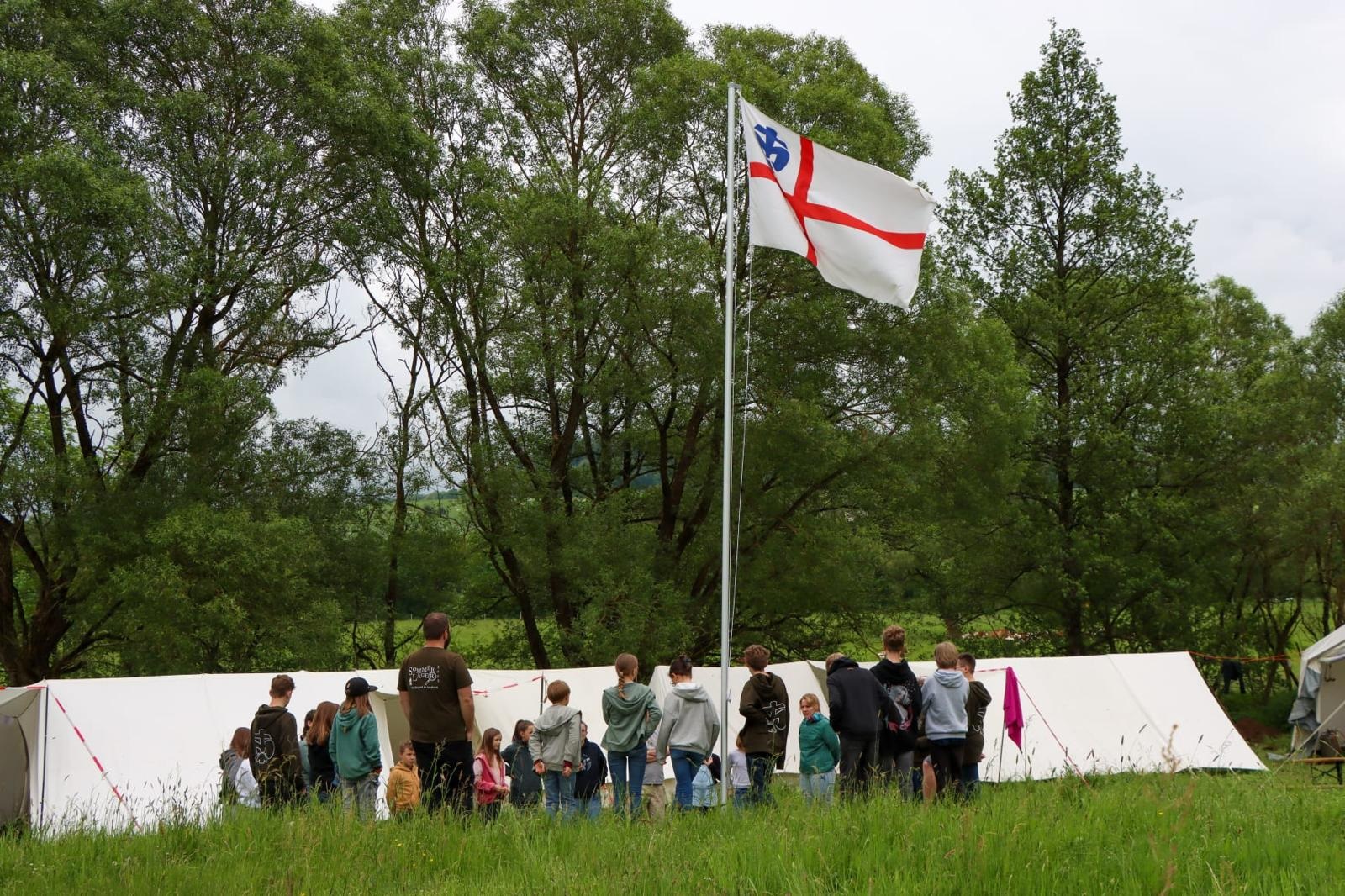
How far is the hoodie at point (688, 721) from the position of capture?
7648mm

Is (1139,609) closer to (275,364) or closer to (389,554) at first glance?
(389,554)

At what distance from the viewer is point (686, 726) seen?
770 cm

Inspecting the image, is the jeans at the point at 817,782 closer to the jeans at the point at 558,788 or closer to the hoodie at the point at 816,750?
the hoodie at the point at 816,750

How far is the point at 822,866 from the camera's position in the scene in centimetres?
421

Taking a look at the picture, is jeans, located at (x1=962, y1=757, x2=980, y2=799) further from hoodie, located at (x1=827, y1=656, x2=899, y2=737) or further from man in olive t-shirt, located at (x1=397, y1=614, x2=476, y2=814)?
man in olive t-shirt, located at (x1=397, y1=614, x2=476, y2=814)

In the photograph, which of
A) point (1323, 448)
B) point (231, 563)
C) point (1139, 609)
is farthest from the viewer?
point (1323, 448)

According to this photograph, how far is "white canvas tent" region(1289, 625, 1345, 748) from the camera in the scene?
16.4 meters

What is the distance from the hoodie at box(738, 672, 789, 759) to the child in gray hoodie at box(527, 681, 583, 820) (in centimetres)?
111

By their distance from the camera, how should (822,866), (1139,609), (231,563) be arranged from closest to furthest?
→ (822,866) → (231,563) → (1139,609)

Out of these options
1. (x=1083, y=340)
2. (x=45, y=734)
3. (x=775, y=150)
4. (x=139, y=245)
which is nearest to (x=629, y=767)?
(x=775, y=150)

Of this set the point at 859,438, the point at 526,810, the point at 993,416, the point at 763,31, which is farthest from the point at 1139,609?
the point at 526,810

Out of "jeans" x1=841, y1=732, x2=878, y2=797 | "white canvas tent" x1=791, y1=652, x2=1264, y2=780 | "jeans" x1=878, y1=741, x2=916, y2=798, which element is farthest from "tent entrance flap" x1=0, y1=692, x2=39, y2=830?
"white canvas tent" x1=791, y1=652, x2=1264, y2=780

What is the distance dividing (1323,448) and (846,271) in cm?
2153

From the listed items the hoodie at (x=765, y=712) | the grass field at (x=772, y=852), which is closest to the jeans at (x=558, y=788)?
the hoodie at (x=765, y=712)
